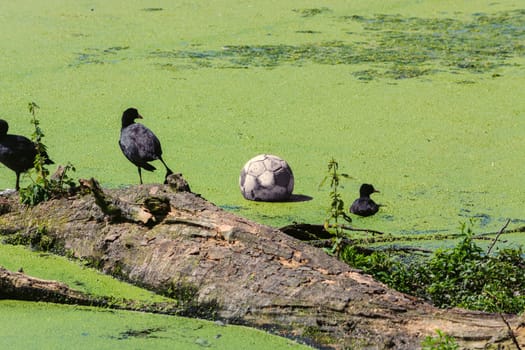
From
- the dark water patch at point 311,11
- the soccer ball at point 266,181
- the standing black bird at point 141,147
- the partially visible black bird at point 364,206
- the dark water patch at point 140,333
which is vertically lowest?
the dark water patch at point 140,333

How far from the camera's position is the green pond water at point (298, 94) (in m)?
5.46

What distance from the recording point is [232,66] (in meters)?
8.02

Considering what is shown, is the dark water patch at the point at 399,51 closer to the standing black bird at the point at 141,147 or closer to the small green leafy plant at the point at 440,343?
the standing black bird at the point at 141,147

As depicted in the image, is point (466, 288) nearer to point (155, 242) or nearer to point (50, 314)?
point (155, 242)

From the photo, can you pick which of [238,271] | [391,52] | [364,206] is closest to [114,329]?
[238,271]

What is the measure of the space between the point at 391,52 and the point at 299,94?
4.87ft

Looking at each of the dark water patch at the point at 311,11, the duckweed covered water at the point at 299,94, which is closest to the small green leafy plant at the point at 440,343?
the duckweed covered water at the point at 299,94

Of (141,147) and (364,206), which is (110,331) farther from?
(141,147)

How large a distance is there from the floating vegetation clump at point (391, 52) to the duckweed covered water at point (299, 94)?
0.07 ft

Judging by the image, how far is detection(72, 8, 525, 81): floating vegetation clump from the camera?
26.5 feet

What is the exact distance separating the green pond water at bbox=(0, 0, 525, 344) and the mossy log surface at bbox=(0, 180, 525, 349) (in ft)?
1.42

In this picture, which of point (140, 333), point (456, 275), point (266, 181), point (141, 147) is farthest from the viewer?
point (141, 147)

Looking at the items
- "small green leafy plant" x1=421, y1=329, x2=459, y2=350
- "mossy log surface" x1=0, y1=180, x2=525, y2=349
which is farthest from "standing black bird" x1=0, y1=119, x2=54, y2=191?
"small green leafy plant" x1=421, y1=329, x2=459, y2=350

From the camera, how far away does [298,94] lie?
7.31m
